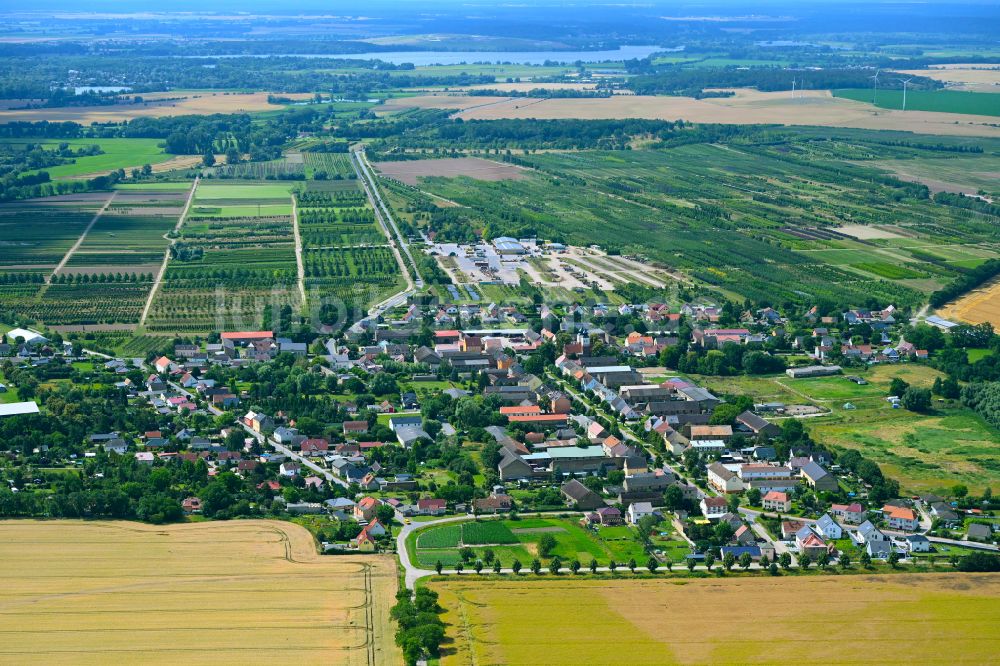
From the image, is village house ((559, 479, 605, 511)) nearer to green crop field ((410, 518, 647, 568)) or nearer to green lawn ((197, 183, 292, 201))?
green crop field ((410, 518, 647, 568))

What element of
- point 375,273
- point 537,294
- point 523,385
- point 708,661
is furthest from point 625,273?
point 708,661

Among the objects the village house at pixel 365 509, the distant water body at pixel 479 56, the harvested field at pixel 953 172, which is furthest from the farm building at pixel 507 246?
the distant water body at pixel 479 56

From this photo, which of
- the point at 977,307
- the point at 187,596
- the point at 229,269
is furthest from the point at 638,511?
the point at 229,269

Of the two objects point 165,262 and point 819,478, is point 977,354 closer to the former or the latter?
point 819,478

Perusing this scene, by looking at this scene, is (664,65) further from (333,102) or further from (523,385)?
(523,385)

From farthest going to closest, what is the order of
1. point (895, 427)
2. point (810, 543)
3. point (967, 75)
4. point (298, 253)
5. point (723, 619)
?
point (967, 75)
point (298, 253)
point (895, 427)
point (810, 543)
point (723, 619)

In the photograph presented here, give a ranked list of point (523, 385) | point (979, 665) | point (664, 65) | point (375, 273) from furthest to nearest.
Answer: point (664, 65)
point (375, 273)
point (523, 385)
point (979, 665)
